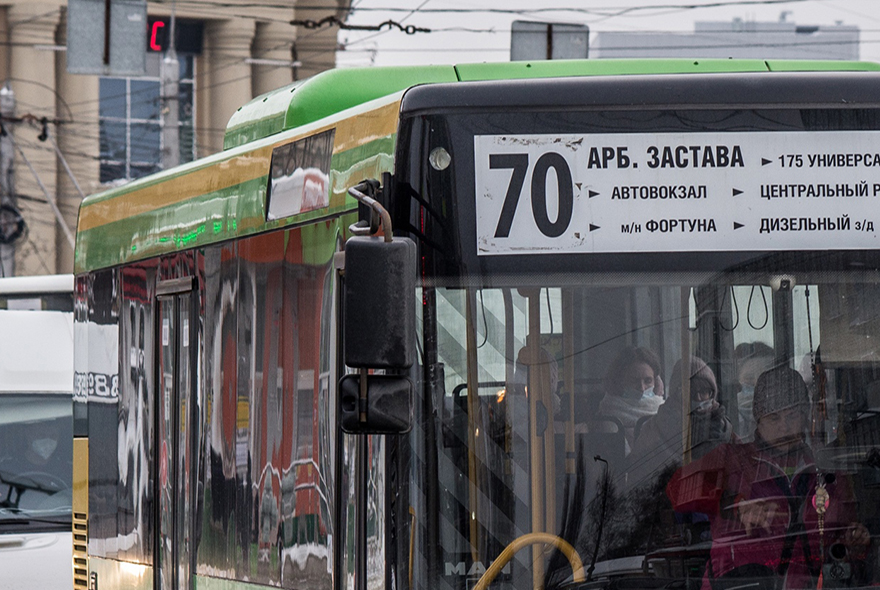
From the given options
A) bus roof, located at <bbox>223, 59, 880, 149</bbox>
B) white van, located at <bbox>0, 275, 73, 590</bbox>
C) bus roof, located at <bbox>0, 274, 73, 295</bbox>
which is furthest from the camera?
bus roof, located at <bbox>0, 274, 73, 295</bbox>

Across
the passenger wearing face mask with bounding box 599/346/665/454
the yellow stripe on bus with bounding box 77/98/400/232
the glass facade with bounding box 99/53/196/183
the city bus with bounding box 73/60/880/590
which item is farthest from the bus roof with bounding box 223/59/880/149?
the glass facade with bounding box 99/53/196/183

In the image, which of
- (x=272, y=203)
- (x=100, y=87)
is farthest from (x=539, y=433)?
(x=100, y=87)

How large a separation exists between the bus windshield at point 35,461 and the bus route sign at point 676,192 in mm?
5844

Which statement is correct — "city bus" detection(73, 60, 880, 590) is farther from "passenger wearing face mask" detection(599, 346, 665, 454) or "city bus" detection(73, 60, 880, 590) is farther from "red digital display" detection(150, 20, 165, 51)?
"red digital display" detection(150, 20, 165, 51)

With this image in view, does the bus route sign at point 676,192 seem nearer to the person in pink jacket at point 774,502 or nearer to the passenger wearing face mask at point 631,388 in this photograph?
the passenger wearing face mask at point 631,388

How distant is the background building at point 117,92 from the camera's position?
139 ft

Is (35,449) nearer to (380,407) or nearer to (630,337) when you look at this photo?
(380,407)

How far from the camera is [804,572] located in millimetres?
4012

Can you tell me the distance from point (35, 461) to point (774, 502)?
6601 millimetres

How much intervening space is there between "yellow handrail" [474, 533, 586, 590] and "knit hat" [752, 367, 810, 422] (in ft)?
1.86

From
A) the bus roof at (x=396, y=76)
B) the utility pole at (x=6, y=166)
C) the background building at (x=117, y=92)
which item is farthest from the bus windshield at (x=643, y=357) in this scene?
the background building at (x=117, y=92)

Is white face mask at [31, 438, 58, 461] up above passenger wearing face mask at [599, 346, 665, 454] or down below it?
below

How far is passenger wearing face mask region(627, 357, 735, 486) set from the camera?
4.05m

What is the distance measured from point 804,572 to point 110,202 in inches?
150
